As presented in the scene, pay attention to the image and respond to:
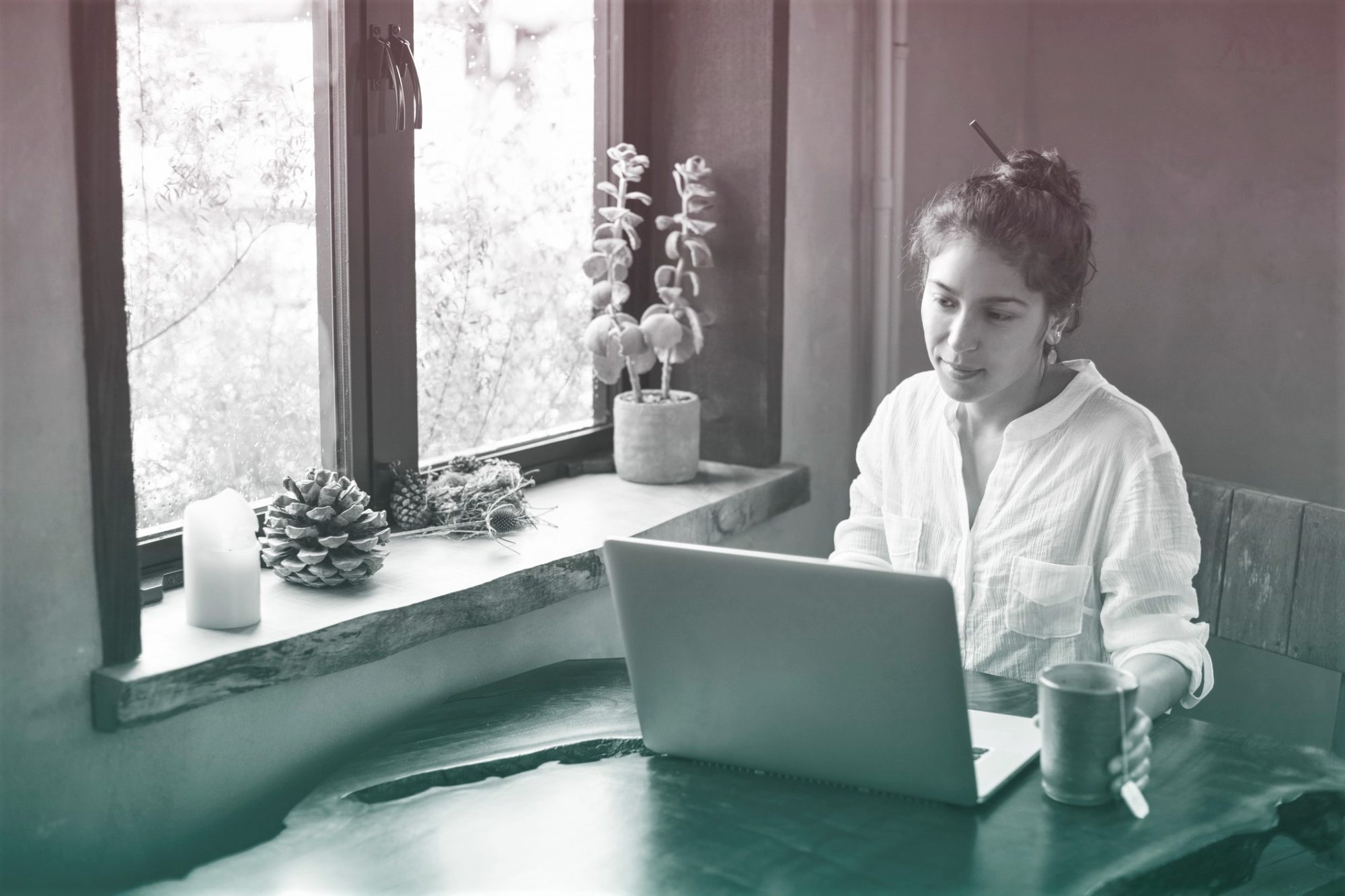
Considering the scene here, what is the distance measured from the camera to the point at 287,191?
6.04 feet

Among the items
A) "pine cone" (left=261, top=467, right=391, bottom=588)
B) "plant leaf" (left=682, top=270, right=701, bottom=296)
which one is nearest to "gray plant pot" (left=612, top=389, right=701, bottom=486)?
"plant leaf" (left=682, top=270, right=701, bottom=296)

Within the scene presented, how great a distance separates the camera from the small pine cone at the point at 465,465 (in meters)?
2.08

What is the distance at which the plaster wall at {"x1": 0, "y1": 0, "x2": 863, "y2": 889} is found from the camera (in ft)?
4.22

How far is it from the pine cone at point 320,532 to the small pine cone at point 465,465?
1.24ft

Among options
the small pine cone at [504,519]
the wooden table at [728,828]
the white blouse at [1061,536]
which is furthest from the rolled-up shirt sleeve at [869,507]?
the wooden table at [728,828]

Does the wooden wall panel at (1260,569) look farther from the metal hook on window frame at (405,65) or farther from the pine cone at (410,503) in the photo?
the metal hook on window frame at (405,65)

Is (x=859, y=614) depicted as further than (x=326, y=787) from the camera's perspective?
No

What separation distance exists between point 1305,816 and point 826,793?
48 centimetres

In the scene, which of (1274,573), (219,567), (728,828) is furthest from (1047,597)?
(219,567)

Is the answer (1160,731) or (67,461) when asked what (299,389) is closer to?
(67,461)

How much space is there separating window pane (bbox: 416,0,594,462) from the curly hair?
0.73 metres

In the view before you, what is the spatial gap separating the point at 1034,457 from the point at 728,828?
80cm

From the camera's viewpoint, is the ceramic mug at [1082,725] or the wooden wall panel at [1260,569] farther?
the wooden wall panel at [1260,569]

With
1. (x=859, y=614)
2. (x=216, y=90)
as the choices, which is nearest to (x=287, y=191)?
(x=216, y=90)
